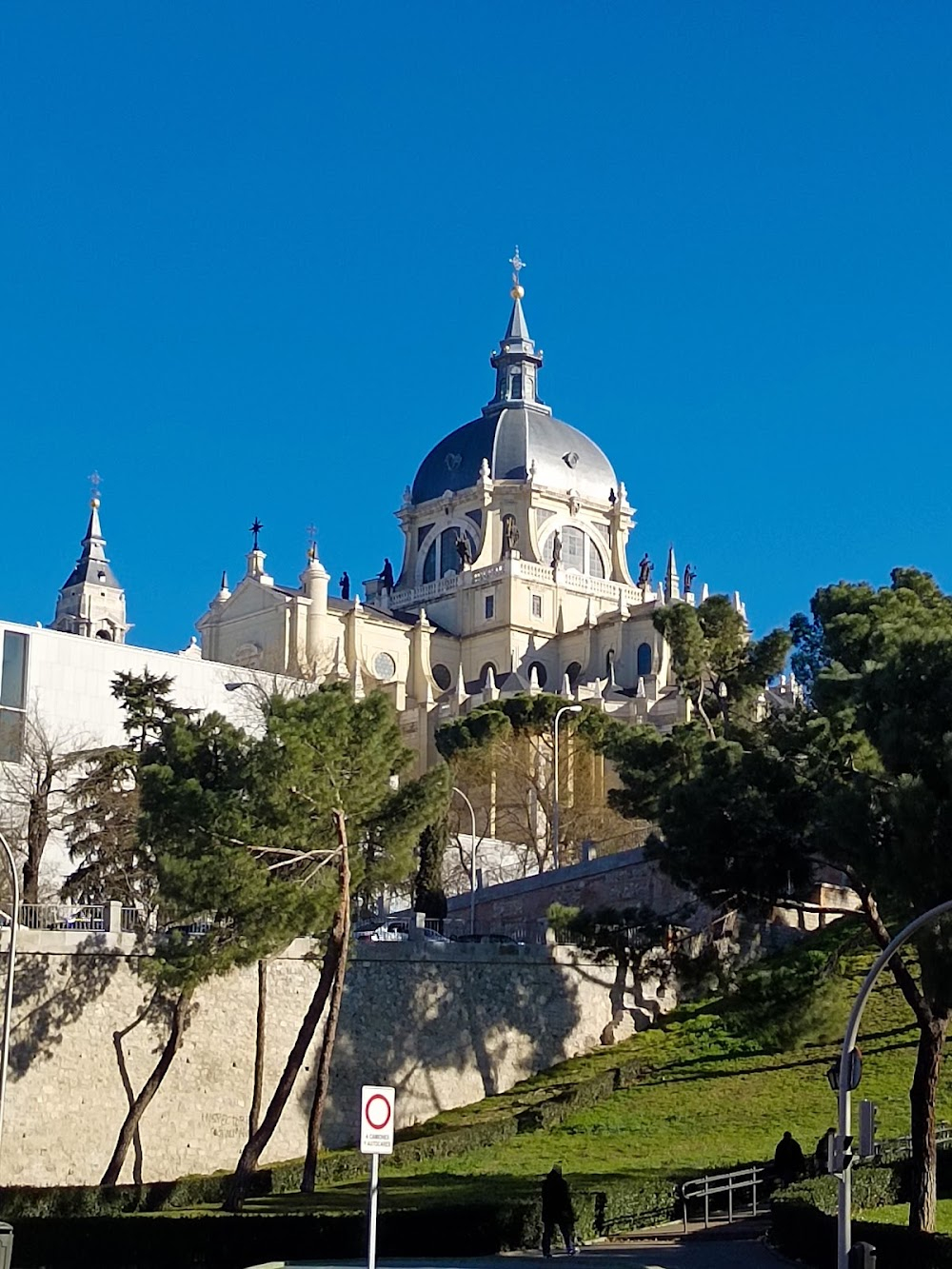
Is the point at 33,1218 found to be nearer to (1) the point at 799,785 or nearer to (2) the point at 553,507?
(1) the point at 799,785

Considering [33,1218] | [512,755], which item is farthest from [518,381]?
[33,1218]

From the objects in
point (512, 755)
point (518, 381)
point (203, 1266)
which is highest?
point (518, 381)

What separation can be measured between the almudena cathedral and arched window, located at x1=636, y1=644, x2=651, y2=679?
80 millimetres

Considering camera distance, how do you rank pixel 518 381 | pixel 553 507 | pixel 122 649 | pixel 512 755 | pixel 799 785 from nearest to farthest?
1. pixel 799 785
2. pixel 122 649
3. pixel 512 755
4. pixel 553 507
5. pixel 518 381

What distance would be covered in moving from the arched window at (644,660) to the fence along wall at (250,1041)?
67016mm

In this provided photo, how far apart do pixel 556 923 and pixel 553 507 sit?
9182cm

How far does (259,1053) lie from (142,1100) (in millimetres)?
2539

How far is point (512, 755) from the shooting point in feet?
271

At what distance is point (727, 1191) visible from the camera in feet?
103

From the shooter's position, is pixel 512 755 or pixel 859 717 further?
pixel 512 755

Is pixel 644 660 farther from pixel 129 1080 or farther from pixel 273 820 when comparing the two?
pixel 273 820

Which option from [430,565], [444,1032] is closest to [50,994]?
[444,1032]

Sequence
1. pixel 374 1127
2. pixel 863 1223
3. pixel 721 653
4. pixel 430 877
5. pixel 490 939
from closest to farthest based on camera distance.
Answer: pixel 374 1127
pixel 863 1223
pixel 490 939
pixel 721 653
pixel 430 877

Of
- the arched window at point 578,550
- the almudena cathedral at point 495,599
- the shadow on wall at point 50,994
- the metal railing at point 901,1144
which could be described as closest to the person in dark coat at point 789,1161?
the metal railing at point 901,1144
